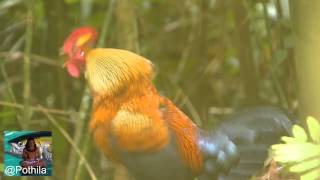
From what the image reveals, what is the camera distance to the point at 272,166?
113 cm

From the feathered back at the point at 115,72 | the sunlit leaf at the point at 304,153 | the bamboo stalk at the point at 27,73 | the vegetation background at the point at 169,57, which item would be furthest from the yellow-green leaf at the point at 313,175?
the bamboo stalk at the point at 27,73

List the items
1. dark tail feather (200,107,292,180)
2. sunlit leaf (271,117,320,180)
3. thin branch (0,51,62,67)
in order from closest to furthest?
1. sunlit leaf (271,117,320,180)
2. dark tail feather (200,107,292,180)
3. thin branch (0,51,62,67)

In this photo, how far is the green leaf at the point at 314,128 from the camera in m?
1.03

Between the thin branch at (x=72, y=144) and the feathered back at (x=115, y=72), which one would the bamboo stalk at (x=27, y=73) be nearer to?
the thin branch at (x=72, y=144)

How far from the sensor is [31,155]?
1.15 meters

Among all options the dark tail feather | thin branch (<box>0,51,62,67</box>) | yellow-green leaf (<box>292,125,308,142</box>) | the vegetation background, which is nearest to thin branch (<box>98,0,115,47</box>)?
the vegetation background

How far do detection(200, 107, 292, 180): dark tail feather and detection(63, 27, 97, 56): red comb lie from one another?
27 cm

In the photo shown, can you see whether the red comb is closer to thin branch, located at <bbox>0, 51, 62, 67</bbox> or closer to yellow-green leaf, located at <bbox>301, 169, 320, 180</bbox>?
thin branch, located at <bbox>0, 51, 62, 67</bbox>

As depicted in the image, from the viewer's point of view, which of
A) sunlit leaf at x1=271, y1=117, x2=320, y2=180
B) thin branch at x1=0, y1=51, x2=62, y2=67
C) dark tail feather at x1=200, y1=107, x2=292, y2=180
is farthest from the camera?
thin branch at x1=0, y1=51, x2=62, y2=67

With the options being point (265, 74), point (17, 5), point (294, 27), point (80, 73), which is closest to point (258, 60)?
point (265, 74)

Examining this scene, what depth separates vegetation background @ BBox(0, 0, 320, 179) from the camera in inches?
45.8

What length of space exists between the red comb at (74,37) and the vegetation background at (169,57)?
0.06 feet

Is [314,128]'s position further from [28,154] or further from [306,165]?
[28,154]

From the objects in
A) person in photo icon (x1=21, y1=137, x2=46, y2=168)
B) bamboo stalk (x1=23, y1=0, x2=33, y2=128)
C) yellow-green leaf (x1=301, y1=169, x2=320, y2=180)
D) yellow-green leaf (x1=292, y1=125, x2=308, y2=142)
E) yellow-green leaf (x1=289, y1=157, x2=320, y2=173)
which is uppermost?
bamboo stalk (x1=23, y1=0, x2=33, y2=128)
